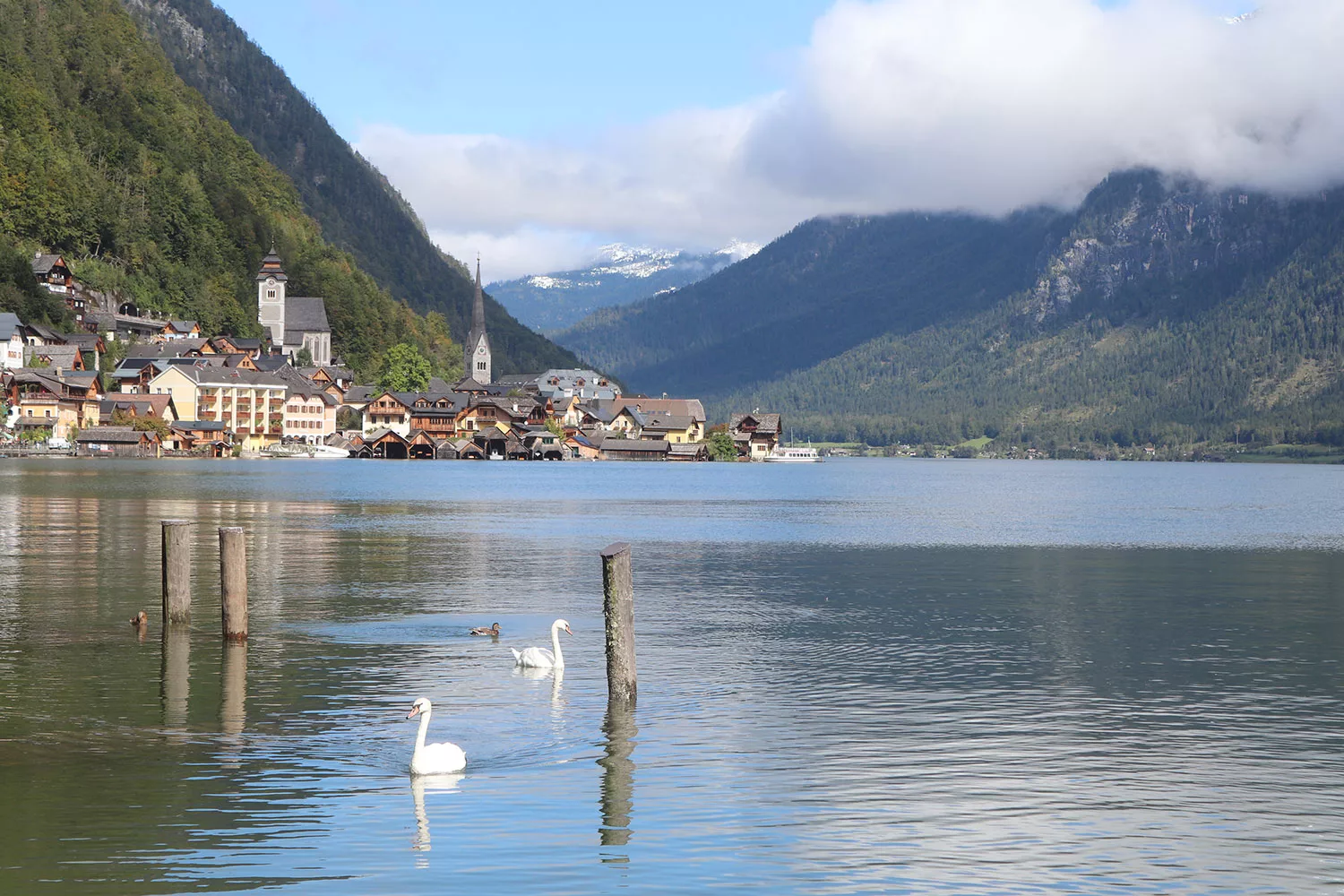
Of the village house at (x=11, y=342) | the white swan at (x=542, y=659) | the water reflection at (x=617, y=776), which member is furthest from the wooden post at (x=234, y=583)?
the village house at (x=11, y=342)

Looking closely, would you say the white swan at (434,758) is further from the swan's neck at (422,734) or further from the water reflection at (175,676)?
the water reflection at (175,676)

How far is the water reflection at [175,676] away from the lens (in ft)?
92.1

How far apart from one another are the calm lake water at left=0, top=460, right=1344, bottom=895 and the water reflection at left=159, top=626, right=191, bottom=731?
150 millimetres

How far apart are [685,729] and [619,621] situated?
2342 mm

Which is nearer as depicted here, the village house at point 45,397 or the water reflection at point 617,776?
the water reflection at point 617,776

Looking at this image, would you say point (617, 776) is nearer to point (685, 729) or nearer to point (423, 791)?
point (423, 791)

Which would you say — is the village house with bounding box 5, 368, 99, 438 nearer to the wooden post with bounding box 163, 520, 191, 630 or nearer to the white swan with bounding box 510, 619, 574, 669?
the wooden post with bounding box 163, 520, 191, 630

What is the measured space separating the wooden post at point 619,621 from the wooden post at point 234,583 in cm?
1006

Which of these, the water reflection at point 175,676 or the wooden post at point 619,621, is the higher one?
the wooden post at point 619,621

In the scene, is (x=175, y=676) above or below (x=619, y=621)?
below

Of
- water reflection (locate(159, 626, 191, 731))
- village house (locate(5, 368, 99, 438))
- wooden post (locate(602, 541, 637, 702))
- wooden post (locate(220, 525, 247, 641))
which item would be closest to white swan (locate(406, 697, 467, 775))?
wooden post (locate(602, 541, 637, 702))

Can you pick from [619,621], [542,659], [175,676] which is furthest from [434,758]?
[175,676]

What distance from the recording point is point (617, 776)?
24.0 metres

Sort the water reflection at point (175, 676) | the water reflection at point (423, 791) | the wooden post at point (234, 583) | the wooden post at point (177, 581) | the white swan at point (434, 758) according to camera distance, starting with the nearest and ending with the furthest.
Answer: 1. the water reflection at point (423, 791)
2. the white swan at point (434, 758)
3. the water reflection at point (175, 676)
4. the wooden post at point (234, 583)
5. the wooden post at point (177, 581)
